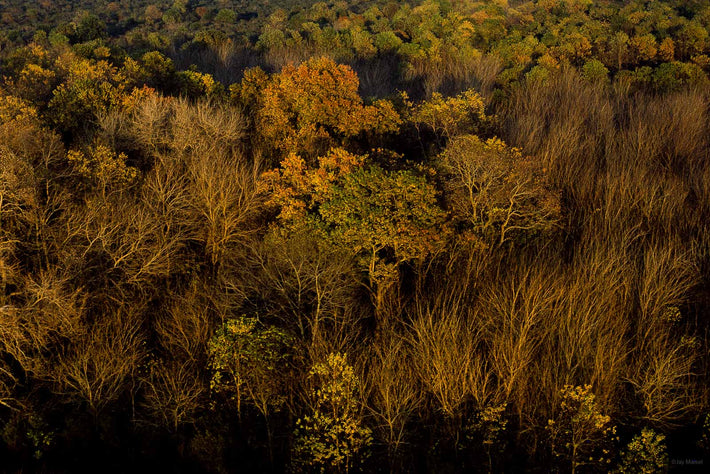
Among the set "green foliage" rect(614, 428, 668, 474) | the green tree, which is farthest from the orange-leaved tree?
"green foliage" rect(614, 428, 668, 474)

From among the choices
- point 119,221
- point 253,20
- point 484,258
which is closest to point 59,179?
point 119,221

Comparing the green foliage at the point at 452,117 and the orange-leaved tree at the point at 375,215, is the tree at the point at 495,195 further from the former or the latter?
the green foliage at the point at 452,117

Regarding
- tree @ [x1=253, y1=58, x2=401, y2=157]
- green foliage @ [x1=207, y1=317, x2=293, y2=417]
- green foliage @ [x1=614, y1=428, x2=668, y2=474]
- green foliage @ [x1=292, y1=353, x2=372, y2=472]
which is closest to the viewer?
green foliage @ [x1=614, y1=428, x2=668, y2=474]

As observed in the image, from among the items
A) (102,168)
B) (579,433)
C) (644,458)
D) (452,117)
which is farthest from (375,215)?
(452,117)

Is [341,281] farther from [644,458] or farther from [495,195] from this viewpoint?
[644,458]

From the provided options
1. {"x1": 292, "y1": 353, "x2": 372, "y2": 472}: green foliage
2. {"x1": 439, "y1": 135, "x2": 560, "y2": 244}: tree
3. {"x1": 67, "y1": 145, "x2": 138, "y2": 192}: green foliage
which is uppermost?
{"x1": 67, "y1": 145, "x2": 138, "y2": 192}: green foliage

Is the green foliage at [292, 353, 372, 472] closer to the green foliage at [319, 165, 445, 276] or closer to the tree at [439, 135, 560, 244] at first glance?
the green foliage at [319, 165, 445, 276]
